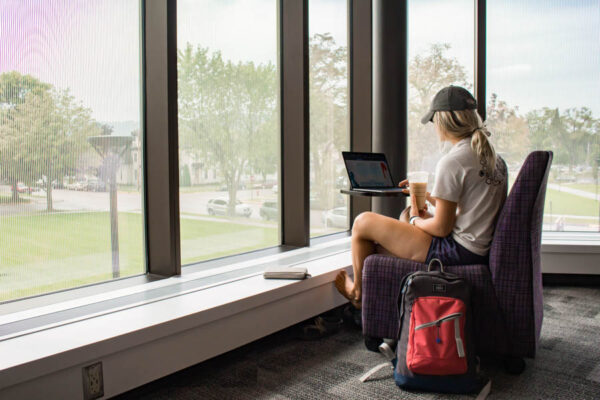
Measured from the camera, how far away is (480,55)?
426 cm

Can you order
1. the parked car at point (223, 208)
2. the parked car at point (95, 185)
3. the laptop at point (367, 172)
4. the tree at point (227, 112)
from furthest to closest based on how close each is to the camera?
1. the laptop at point (367, 172)
2. the parked car at point (223, 208)
3. the tree at point (227, 112)
4. the parked car at point (95, 185)

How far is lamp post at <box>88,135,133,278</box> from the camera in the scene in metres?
2.38

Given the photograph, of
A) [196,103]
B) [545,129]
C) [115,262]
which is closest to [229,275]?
[115,262]

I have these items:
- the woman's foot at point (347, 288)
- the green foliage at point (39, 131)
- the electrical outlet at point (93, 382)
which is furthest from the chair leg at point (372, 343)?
the green foliage at point (39, 131)

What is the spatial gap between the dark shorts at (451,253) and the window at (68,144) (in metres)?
1.50

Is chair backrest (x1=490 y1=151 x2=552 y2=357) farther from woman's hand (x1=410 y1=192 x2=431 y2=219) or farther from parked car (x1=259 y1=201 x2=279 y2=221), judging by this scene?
parked car (x1=259 y1=201 x2=279 y2=221)

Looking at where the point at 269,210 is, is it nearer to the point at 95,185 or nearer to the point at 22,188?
the point at 95,185

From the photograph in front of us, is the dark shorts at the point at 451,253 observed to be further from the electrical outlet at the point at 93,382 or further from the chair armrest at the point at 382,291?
the electrical outlet at the point at 93,382

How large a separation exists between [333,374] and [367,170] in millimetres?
1459

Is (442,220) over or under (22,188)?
under

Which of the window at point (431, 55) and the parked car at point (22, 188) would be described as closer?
the parked car at point (22, 188)

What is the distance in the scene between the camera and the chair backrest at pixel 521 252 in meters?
2.11

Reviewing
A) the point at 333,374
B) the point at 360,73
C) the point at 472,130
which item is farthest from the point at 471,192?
the point at 360,73

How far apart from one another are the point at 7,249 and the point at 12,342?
52cm
